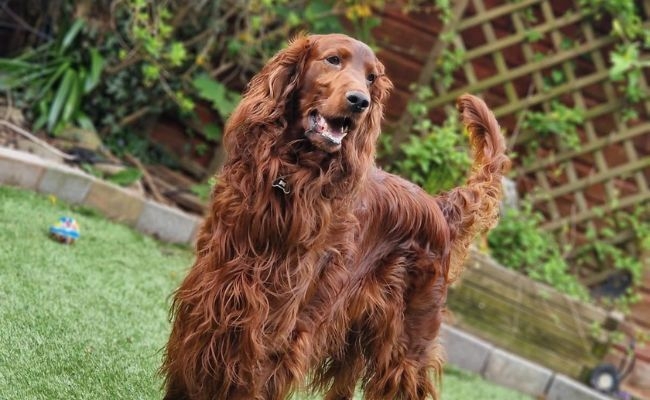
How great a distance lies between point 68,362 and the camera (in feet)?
10.8

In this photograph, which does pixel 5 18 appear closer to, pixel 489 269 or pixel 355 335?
pixel 489 269

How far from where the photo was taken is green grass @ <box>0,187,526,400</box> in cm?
319

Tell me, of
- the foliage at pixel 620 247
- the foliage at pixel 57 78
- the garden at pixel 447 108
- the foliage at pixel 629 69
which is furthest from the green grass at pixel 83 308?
the foliage at pixel 629 69

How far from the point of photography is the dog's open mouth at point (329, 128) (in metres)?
2.73

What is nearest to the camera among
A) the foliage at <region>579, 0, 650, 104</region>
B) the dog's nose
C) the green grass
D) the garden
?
the dog's nose

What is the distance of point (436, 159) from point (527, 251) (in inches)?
38.5

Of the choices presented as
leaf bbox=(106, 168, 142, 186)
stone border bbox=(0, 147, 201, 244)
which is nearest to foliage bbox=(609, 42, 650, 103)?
stone border bbox=(0, 147, 201, 244)

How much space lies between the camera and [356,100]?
268 cm

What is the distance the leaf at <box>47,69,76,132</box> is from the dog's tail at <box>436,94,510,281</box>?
320 centimetres

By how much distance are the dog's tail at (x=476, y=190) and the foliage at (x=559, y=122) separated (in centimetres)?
348

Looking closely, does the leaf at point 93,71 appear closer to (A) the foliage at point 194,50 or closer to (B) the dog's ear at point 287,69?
(A) the foliage at point 194,50

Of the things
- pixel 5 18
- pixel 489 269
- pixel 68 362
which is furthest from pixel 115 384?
pixel 5 18

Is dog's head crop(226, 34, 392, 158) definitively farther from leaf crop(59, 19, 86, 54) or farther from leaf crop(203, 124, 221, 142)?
leaf crop(203, 124, 221, 142)

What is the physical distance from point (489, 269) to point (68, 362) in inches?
141
